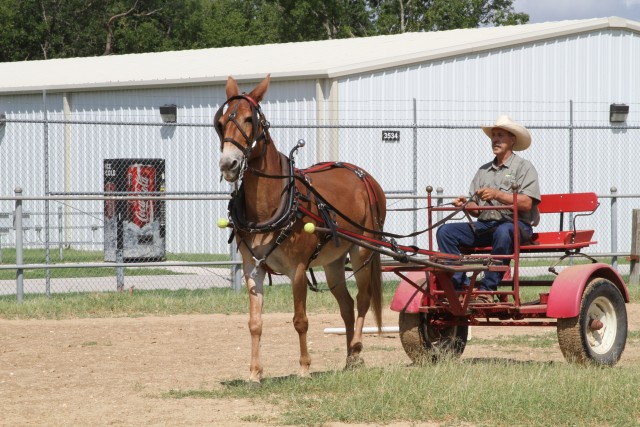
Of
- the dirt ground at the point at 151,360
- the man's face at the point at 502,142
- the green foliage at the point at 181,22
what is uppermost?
the green foliage at the point at 181,22

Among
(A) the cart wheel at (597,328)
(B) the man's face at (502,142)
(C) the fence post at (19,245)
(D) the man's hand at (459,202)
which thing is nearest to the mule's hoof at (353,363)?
(D) the man's hand at (459,202)

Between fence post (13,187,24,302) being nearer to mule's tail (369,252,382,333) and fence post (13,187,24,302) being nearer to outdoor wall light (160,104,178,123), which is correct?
mule's tail (369,252,382,333)

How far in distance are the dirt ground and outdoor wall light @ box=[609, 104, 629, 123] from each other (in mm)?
9957

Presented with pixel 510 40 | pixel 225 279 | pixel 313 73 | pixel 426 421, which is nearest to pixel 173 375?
pixel 426 421

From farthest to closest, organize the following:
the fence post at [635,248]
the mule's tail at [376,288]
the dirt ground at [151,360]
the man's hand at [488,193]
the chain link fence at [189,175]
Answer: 1. the chain link fence at [189,175]
2. the fence post at [635,248]
3. the mule's tail at [376,288]
4. the man's hand at [488,193]
5. the dirt ground at [151,360]

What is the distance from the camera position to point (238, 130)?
27.7 ft

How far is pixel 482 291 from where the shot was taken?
31.1 ft

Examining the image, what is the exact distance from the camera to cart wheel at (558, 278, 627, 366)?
937cm

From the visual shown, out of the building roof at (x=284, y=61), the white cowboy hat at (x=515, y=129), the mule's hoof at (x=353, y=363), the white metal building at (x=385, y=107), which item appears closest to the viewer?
the mule's hoof at (x=353, y=363)

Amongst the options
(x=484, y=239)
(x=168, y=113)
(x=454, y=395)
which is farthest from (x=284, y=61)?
(x=454, y=395)

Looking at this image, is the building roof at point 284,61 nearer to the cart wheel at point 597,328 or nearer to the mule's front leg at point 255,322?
the cart wheel at point 597,328

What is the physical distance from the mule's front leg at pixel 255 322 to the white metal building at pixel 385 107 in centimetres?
1308

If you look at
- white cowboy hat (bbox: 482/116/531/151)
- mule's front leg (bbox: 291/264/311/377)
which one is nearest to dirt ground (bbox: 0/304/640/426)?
mule's front leg (bbox: 291/264/311/377)

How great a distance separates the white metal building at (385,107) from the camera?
896 inches
